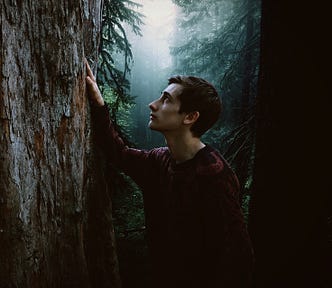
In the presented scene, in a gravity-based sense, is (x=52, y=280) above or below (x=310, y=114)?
below

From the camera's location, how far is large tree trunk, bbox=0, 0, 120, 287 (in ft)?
4.88

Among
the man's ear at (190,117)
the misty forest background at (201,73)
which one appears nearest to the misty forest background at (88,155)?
the misty forest background at (201,73)

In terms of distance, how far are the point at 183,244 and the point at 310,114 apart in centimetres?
171

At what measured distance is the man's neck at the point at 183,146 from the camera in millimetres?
2613

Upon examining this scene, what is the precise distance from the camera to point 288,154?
302 cm

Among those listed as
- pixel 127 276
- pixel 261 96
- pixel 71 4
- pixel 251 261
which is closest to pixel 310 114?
pixel 261 96

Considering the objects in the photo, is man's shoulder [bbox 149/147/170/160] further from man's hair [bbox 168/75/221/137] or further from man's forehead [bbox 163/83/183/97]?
man's forehead [bbox 163/83/183/97]

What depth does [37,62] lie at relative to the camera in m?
1.58

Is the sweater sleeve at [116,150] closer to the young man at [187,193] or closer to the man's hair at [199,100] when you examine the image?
the young man at [187,193]

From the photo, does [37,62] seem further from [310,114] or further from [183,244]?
[310,114]

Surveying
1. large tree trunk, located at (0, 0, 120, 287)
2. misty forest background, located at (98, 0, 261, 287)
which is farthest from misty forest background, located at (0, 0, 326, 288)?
misty forest background, located at (98, 0, 261, 287)

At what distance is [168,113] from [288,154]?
133 centimetres

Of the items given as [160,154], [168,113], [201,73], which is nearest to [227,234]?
[160,154]

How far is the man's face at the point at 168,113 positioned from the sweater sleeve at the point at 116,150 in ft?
1.19
